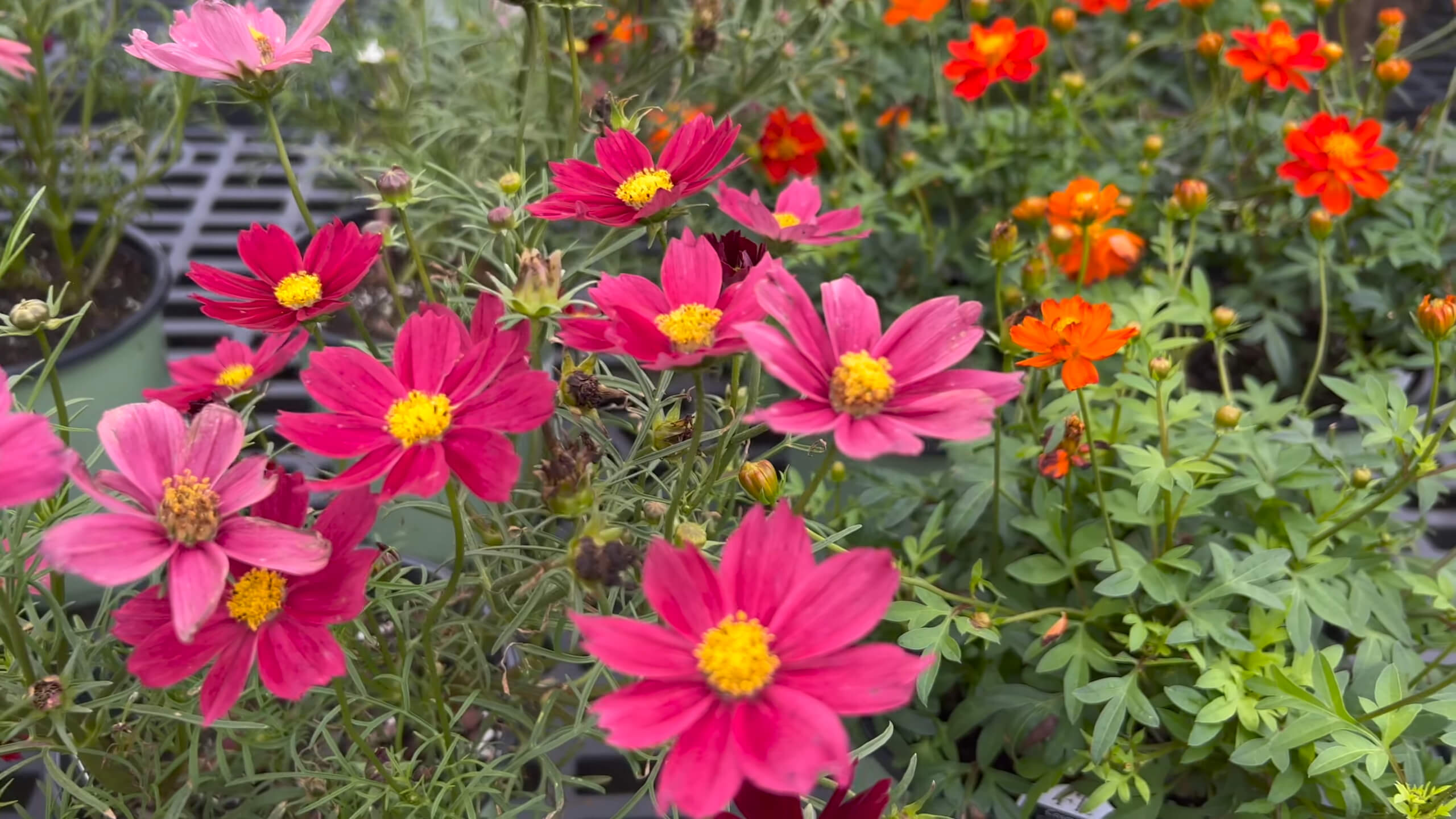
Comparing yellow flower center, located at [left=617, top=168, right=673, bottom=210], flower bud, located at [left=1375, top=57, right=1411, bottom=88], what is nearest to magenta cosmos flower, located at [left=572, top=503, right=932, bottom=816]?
yellow flower center, located at [left=617, top=168, right=673, bottom=210]

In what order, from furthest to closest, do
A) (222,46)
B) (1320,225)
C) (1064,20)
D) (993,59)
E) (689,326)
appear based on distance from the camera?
(1064,20)
(993,59)
(1320,225)
(222,46)
(689,326)

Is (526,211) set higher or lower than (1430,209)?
higher

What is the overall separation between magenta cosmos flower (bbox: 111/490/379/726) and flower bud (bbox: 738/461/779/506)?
17 centimetres

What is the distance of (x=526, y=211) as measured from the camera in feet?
1.94

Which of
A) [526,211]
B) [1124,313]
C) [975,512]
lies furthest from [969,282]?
[526,211]

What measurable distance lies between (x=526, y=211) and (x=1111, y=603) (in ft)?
1.46

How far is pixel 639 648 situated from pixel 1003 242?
436 millimetres

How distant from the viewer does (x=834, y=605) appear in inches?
15.1

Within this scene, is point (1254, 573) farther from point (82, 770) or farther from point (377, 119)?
point (377, 119)

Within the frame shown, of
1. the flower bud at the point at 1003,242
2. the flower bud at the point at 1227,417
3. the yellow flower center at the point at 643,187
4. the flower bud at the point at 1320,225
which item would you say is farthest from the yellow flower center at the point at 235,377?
the flower bud at the point at 1320,225

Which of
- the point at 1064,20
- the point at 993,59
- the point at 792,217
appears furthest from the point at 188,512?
the point at 1064,20

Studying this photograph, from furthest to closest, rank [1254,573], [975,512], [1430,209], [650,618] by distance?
[1430,209]
[975,512]
[1254,573]
[650,618]

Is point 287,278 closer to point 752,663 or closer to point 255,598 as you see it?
point 255,598

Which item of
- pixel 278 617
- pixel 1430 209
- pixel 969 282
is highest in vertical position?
pixel 278 617
